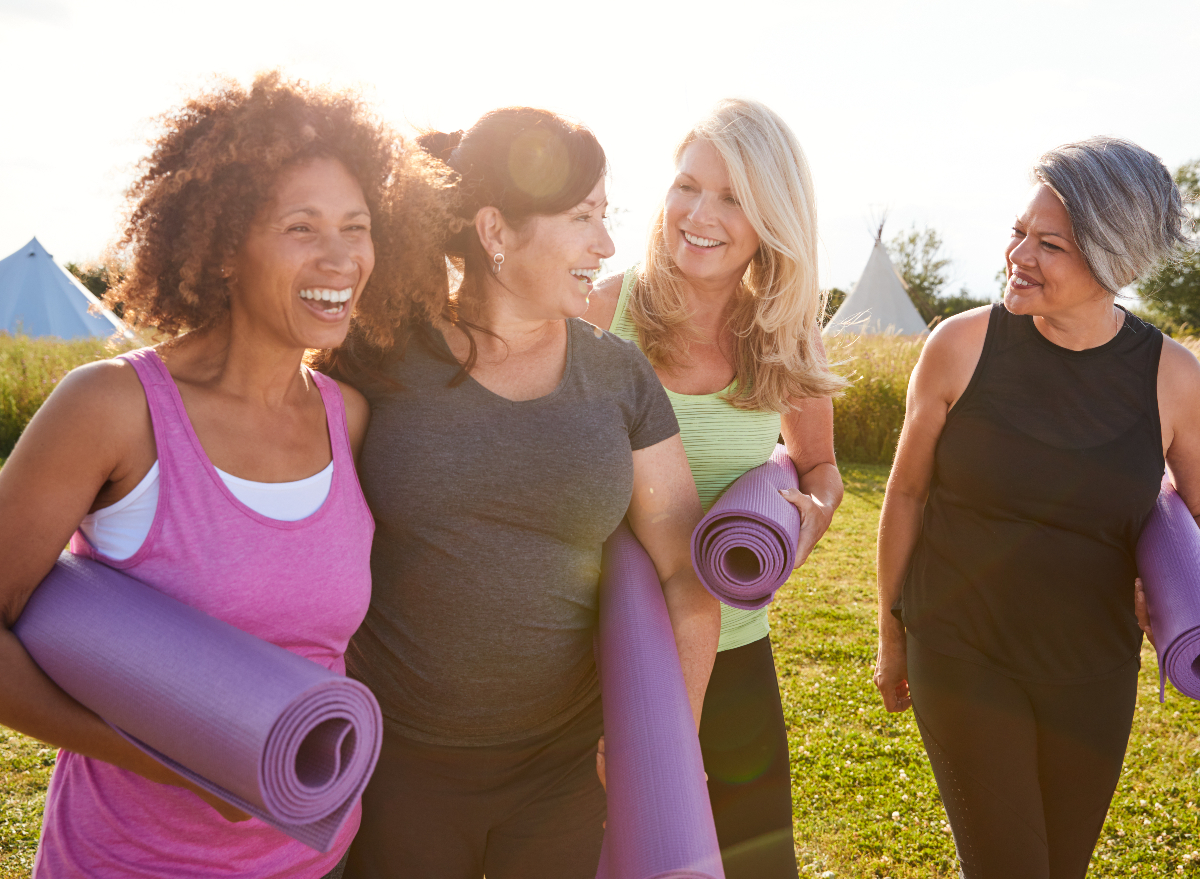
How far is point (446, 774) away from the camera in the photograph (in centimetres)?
188

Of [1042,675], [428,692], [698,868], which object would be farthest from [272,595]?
[1042,675]

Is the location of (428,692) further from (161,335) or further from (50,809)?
(161,335)

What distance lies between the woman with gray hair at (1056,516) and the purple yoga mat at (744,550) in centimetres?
85

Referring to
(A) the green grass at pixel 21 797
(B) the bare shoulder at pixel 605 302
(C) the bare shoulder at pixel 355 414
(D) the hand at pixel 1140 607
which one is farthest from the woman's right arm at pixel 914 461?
(A) the green grass at pixel 21 797

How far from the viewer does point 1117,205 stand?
7.61 feet

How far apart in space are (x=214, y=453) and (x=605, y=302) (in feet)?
4.96

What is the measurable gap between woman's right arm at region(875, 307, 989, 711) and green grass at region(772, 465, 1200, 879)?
1.21 meters

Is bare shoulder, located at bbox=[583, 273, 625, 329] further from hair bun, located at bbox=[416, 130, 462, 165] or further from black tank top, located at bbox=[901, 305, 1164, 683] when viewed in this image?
black tank top, located at bbox=[901, 305, 1164, 683]

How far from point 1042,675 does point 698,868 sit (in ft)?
4.79

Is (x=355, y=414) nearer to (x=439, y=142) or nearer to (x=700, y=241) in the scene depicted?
(x=439, y=142)

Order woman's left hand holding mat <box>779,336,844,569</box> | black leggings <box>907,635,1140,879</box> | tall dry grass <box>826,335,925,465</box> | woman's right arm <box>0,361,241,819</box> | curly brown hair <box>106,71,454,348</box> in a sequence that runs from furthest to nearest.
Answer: tall dry grass <box>826,335,925,465</box> → woman's left hand holding mat <box>779,336,844,569</box> → black leggings <box>907,635,1140,879</box> → curly brown hair <box>106,71,454,348</box> → woman's right arm <box>0,361,241,819</box>

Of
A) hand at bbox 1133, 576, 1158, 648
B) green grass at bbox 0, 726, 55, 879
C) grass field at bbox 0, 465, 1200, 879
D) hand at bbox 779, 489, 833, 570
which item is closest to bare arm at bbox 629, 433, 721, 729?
hand at bbox 779, 489, 833, 570

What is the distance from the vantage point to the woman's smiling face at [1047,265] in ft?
7.80

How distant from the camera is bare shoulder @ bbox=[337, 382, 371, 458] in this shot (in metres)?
1.86
